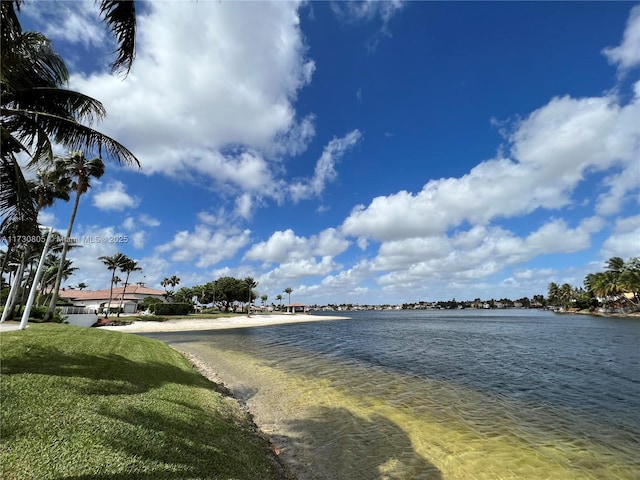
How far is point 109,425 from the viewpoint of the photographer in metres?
6.20

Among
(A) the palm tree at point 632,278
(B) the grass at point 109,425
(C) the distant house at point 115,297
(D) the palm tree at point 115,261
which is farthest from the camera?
(A) the palm tree at point 632,278

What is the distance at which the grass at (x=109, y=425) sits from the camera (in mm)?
4875

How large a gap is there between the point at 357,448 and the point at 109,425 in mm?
6684

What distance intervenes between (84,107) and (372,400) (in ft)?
49.6

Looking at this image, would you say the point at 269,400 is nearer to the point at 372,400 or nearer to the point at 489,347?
the point at 372,400

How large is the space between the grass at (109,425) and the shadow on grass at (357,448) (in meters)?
1.50

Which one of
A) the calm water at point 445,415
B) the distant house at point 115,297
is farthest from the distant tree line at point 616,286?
the distant house at point 115,297

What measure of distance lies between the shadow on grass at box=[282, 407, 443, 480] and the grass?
59.0 inches

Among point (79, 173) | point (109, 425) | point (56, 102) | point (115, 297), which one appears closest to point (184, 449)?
point (109, 425)

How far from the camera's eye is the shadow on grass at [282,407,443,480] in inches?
321

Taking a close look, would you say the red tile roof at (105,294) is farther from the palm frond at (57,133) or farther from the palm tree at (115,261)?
the palm frond at (57,133)

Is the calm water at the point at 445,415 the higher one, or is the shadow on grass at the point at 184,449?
the shadow on grass at the point at 184,449

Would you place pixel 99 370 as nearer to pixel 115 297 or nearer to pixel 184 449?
pixel 184 449

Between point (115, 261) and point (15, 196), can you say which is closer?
point (15, 196)
